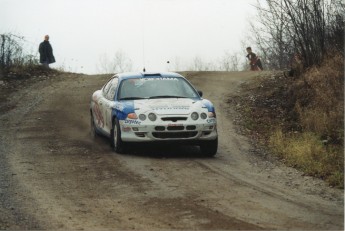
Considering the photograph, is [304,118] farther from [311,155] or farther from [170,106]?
[170,106]

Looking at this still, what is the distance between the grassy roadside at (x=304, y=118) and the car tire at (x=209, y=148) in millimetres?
1343

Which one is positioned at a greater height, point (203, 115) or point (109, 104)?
point (109, 104)

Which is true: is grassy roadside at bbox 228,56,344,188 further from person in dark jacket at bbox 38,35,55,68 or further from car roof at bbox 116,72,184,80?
person in dark jacket at bbox 38,35,55,68

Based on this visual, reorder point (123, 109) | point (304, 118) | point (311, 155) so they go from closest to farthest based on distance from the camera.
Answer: point (311, 155) → point (123, 109) → point (304, 118)

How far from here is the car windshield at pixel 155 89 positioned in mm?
12461

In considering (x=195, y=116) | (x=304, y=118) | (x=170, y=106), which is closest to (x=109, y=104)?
(x=170, y=106)

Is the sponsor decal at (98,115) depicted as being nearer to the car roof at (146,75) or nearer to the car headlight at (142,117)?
the car roof at (146,75)

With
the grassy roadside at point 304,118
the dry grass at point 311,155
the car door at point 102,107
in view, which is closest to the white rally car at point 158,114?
the car door at point 102,107

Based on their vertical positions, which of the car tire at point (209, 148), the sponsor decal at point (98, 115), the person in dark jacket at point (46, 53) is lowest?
the car tire at point (209, 148)

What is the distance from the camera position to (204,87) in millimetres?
22016

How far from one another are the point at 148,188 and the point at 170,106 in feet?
9.51

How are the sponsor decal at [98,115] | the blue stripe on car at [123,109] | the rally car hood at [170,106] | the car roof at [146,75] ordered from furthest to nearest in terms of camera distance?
the sponsor decal at [98,115]
the car roof at [146,75]
the blue stripe on car at [123,109]
the rally car hood at [170,106]

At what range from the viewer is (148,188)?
9.06 m

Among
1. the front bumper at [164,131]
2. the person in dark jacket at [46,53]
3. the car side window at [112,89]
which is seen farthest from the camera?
the person in dark jacket at [46,53]
